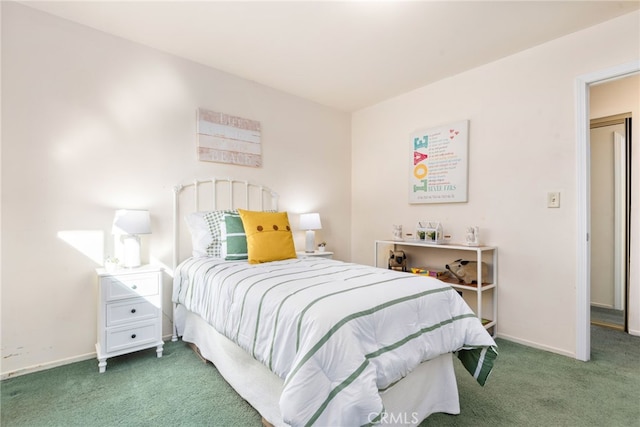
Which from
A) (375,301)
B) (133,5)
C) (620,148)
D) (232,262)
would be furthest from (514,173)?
(133,5)

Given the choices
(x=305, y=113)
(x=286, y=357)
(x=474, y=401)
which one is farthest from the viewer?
(x=305, y=113)

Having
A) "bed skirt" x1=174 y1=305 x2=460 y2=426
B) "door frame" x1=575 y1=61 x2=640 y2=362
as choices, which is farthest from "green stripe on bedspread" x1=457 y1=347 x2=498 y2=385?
"door frame" x1=575 y1=61 x2=640 y2=362

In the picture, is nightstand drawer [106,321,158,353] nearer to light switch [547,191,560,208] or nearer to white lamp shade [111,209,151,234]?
white lamp shade [111,209,151,234]

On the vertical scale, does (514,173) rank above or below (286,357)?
above

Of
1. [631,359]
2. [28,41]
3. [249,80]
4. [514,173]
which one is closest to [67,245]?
[28,41]

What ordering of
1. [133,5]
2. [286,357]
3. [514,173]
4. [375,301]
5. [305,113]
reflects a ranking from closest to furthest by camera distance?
[286,357], [375,301], [133,5], [514,173], [305,113]

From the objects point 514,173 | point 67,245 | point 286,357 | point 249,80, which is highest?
point 249,80

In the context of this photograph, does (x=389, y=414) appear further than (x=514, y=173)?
No

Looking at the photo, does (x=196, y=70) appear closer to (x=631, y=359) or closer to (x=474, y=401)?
(x=474, y=401)

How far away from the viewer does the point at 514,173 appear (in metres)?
2.75

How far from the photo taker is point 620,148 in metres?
3.27

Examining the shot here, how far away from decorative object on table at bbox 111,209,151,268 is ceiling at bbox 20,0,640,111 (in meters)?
1.42

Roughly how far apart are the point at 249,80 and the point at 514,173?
270 centimetres

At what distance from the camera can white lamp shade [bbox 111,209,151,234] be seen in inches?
88.4
